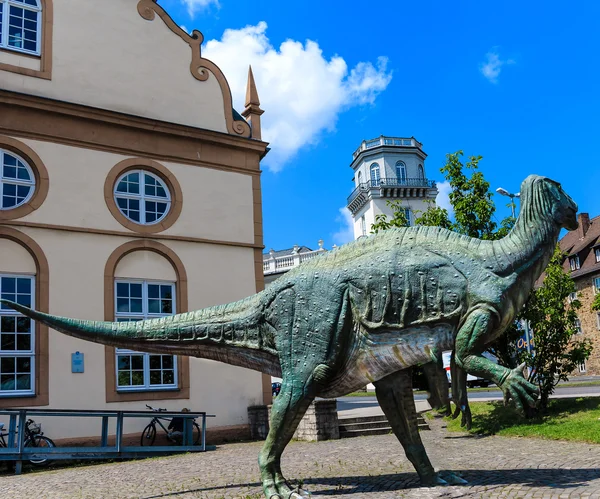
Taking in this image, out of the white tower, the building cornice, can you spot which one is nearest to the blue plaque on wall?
the building cornice

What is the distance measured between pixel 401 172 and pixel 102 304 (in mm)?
50526

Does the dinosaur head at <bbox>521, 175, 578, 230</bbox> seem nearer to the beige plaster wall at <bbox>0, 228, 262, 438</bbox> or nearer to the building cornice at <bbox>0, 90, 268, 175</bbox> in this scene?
Answer: the beige plaster wall at <bbox>0, 228, 262, 438</bbox>

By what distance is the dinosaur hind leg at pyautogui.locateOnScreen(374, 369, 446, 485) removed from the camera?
231 inches

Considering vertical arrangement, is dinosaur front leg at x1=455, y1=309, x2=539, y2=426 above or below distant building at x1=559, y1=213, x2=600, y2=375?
below

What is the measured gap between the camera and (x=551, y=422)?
11914mm

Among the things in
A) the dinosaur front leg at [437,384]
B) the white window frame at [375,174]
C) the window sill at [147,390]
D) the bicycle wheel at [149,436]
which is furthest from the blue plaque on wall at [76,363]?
the white window frame at [375,174]

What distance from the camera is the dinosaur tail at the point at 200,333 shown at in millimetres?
6027

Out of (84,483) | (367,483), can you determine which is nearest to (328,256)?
(367,483)

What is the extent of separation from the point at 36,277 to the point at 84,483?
15.9 ft

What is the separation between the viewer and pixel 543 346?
1327cm

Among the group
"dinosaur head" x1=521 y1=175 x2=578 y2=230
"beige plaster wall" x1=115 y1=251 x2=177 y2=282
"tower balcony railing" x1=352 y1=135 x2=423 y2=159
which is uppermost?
"tower balcony railing" x1=352 y1=135 x2=423 y2=159

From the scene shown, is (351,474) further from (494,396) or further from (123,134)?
(494,396)

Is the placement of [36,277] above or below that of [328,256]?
above

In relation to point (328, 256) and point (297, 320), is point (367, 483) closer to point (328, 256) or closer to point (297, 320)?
point (297, 320)
